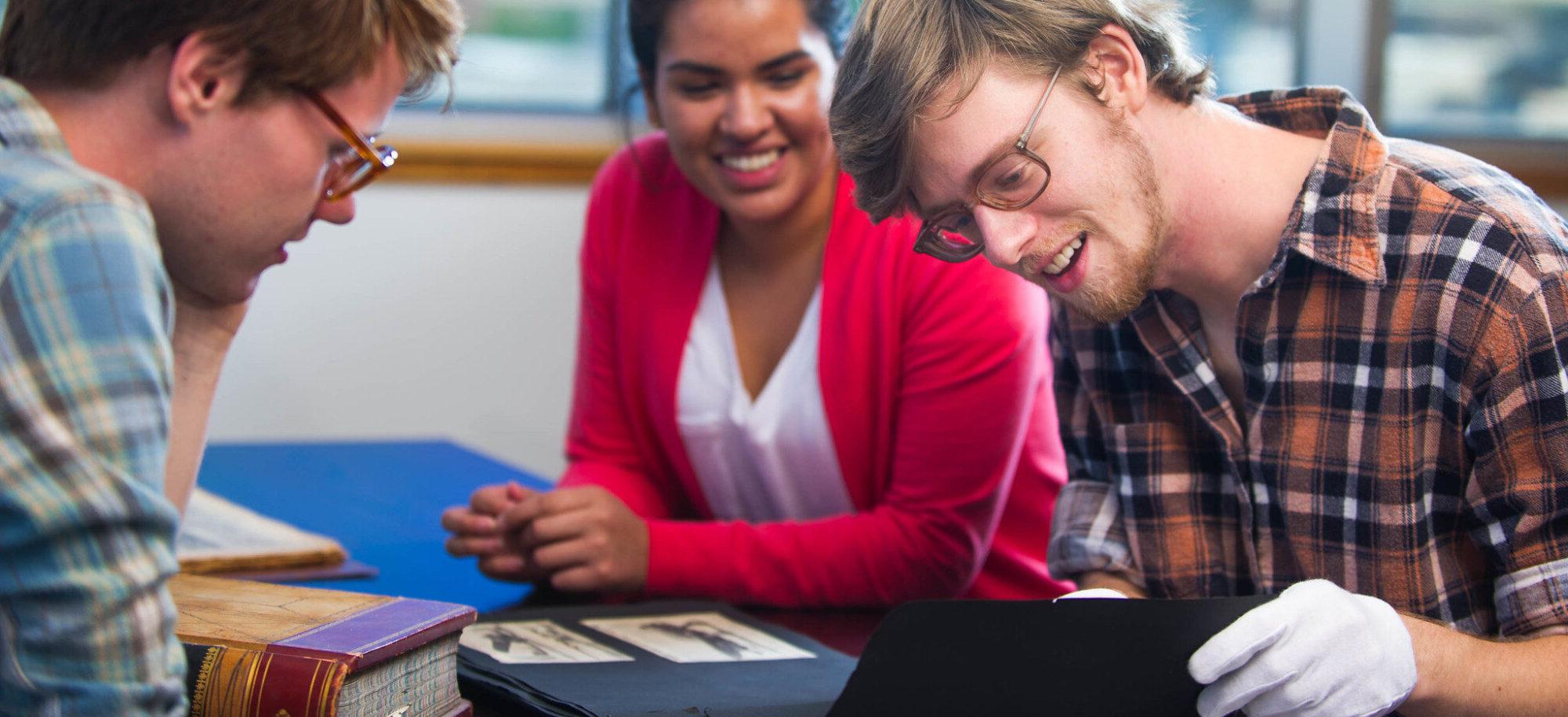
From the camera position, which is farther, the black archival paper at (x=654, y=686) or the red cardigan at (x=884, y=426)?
the red cardigan at (x=884, y=426)

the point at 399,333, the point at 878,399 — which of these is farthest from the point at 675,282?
the point at 399,333

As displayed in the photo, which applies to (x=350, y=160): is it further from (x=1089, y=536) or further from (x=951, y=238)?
(x=1089, y=536)

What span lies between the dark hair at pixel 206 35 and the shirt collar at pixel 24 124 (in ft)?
0.14

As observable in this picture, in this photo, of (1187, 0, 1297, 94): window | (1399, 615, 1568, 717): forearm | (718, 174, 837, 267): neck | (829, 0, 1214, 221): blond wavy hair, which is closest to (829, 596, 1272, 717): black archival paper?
(1399, 615, 1568, 717): forearm

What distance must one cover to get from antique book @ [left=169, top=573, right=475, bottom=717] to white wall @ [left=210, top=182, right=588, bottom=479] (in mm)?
2241

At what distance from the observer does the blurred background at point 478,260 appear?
10.3 feet

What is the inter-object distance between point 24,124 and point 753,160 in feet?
2.68

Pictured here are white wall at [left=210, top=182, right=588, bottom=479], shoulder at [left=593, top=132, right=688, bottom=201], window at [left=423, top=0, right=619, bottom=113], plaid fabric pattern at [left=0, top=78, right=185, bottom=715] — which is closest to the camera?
plaid fabric pattern at [left=0, top=78, right=185, bottom=715]

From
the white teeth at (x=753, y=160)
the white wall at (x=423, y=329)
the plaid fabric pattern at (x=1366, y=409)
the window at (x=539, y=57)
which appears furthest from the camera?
the window at (x=539, y=57)

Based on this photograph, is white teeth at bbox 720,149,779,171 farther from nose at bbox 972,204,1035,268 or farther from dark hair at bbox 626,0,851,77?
nose at bbox 972,204,1035,268

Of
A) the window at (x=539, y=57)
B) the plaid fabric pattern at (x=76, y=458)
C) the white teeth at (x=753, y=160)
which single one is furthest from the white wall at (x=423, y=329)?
the plaid fabric pattern at (x=76, y=458)

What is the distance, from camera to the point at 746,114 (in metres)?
1.43

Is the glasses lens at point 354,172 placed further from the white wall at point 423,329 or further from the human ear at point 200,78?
the white wall at point 423,329

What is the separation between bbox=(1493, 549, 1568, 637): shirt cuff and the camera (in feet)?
2.95
